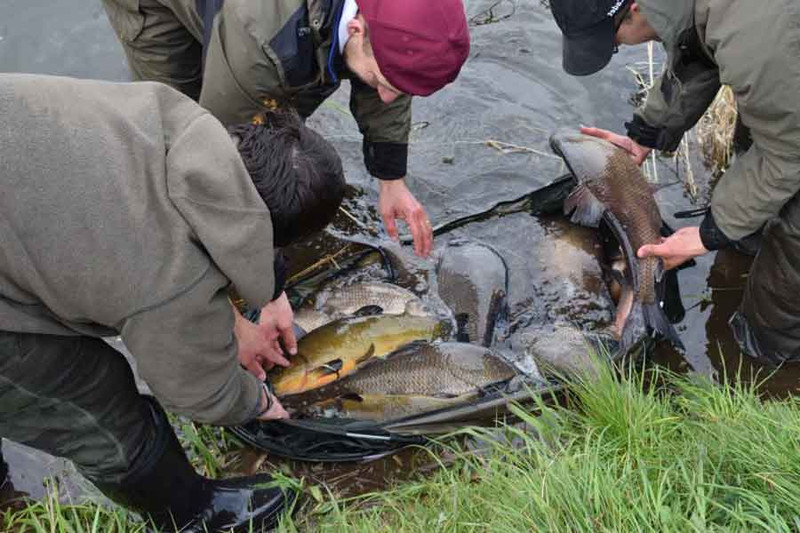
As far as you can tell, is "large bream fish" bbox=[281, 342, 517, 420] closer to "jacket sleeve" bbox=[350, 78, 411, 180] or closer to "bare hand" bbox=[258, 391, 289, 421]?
"bare hand" bbox=[258, 391, 289, 421]

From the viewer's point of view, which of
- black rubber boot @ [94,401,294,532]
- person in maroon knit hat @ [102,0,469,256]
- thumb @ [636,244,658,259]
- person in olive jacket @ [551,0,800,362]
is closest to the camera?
person in maroon knit hat @ [102,0,469,256]

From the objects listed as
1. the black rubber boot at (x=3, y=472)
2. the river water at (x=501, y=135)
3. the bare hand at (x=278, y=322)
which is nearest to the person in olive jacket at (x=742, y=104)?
the river water at (x=501, y=135)

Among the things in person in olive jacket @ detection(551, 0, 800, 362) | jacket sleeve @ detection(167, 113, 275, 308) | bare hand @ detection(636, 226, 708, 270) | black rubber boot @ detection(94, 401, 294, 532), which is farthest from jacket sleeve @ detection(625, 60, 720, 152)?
black rubber boot @ detection(94, 401, 294, 532)

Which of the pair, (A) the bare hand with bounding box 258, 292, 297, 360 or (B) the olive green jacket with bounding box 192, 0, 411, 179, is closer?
(B) the olive green jacket with bounding box 192, 0, 411, 179

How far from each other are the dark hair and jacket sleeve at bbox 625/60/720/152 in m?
2.12

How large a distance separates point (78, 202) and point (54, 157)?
0.13m

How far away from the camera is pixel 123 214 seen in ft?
7.04

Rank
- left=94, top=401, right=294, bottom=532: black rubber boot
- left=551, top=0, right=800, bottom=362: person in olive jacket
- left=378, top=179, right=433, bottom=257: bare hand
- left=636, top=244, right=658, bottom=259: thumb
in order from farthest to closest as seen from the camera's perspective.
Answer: left=378, top=179, right=433, bottom=257: bare hand
left=636, top=244, right=658, bottom=259: thumb
left=551, top=0, right=800, bottom=362: person in olive jacket
left=94, top=401, right=294, bottom=532: black rubber boot

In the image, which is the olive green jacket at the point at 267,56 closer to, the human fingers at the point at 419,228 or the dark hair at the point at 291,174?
the dark hair at the point at 291,174

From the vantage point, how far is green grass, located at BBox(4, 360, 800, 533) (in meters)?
2.45

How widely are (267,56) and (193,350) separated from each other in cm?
129

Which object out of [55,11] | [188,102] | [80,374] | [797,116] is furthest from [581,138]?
[55,11]

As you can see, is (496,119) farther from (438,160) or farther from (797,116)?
(797,116)

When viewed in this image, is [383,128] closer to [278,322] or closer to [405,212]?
[405,212]
